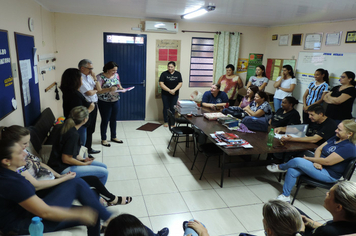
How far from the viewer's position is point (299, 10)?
410 cm

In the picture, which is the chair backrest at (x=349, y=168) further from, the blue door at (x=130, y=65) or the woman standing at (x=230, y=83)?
the blue door at (x=130, y=65)

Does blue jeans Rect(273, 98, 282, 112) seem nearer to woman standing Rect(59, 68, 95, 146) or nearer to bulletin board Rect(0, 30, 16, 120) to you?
woman standing Rect(59, 68, 95, 146)

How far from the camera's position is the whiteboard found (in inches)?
186

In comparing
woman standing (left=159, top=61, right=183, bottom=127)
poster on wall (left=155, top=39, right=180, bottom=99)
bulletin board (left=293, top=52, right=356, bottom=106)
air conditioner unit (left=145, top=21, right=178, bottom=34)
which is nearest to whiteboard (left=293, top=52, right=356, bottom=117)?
bulletin board (left=293, top=52, right=356, bottom=106)

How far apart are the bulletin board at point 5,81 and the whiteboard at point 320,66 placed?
18.0 feet

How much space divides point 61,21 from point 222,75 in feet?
13.3

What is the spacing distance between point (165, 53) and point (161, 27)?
2.08 ft

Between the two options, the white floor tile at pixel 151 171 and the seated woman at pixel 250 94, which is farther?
the seated woman at pixel 250 94

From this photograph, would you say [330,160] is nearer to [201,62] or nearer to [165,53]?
[201,62]

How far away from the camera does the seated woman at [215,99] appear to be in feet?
16.2

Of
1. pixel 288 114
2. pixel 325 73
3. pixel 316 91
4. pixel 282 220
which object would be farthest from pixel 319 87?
pixel 282 220

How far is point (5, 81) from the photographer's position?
2.69 metres

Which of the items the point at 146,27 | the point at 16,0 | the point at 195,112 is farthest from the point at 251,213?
the point at 146,27

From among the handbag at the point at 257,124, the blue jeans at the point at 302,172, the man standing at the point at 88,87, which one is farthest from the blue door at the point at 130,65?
the blue jeans at the point at 302,172
